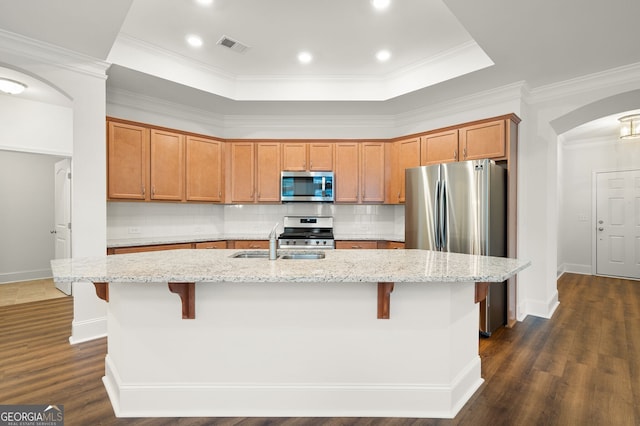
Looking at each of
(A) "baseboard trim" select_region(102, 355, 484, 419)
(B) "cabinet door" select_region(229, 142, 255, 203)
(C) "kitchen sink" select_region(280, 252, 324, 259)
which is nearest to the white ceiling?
(B) "cabinet door" select_region(229, 142, 255, 203)

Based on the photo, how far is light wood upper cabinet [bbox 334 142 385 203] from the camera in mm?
4613

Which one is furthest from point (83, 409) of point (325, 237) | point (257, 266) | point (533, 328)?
point (533, 328)

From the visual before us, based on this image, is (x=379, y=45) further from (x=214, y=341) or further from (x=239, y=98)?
(x=214, y=341)

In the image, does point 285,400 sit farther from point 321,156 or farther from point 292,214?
point 321,156

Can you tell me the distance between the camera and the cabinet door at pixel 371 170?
461cm

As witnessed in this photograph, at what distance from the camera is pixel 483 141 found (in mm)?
3637

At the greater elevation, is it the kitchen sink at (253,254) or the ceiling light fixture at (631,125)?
the ceiling light fixture at (631,125)

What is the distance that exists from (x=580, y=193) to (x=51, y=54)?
8578 mm

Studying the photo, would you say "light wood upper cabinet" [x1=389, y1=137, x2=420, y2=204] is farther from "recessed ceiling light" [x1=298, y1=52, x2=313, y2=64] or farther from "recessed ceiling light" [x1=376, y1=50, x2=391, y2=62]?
"recessed ceiling light" [x1=298, y1=52, x2=313, y2=64]

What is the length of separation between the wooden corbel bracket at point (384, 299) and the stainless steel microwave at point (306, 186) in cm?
275

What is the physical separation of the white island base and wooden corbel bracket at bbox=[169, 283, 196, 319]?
4 centimetres

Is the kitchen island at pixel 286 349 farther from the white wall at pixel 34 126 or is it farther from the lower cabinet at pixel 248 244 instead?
the white wall at pixel 34 126

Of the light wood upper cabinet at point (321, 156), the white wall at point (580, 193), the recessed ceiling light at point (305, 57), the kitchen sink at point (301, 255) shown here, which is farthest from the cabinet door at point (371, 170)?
the white wall at point (580, 193)

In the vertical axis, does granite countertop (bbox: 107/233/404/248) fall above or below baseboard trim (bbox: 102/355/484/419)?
above
